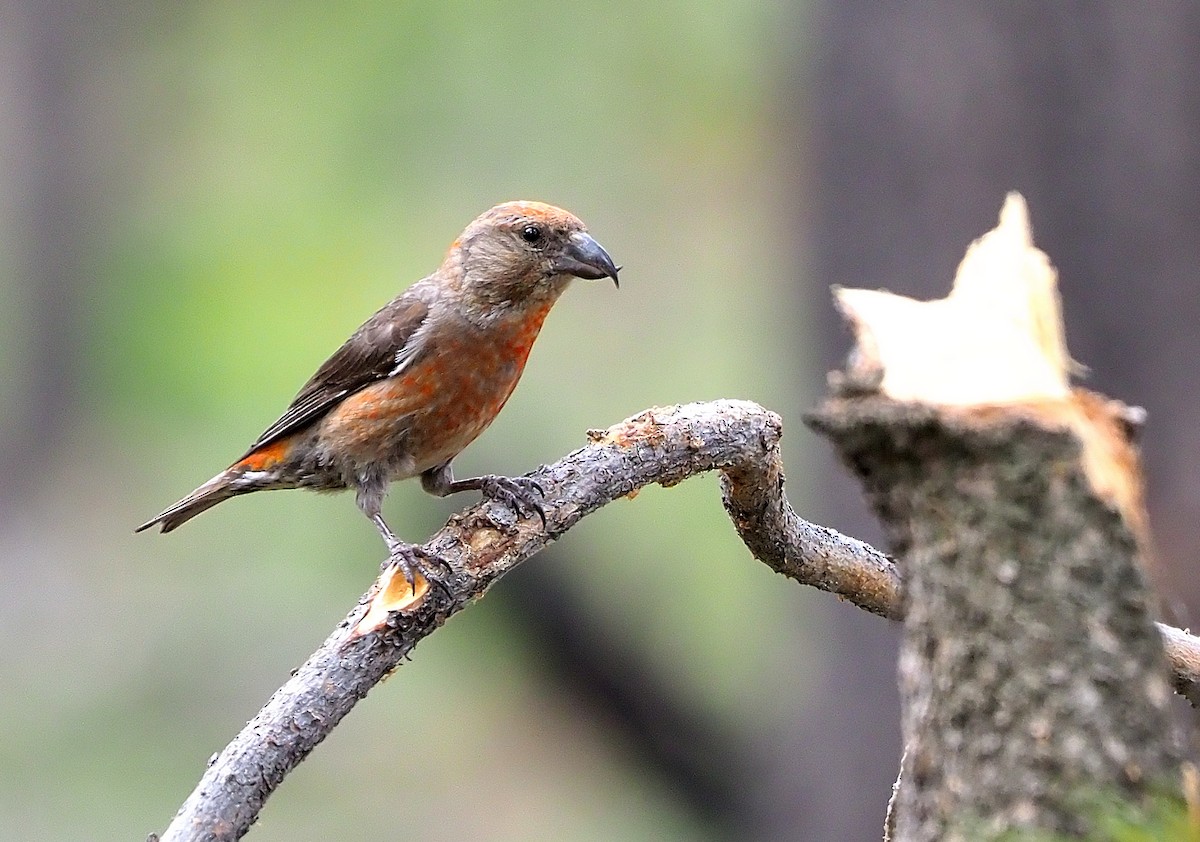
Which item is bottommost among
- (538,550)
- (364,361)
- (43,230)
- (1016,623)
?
(1016,623)

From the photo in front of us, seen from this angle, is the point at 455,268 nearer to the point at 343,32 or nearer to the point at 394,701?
the point at 394,701

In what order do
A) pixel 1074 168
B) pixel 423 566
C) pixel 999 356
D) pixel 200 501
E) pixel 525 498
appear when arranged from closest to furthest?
pixel 999 356 < pixel 423 566 < pixel 525 498 < pixel 200 501 < pixel 1074 168

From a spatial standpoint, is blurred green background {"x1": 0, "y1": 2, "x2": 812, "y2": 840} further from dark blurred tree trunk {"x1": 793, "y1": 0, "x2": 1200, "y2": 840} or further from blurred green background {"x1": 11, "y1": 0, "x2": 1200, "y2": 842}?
dark blurred tree trunk {"x1": 793, "y1": 0, "x2": 1200, "y2": 840}

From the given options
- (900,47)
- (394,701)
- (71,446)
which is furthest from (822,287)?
(71,446)

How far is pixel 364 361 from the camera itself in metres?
4.31

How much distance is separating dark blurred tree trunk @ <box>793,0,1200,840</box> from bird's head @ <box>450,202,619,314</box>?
204cm

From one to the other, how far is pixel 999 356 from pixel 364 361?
270 cm

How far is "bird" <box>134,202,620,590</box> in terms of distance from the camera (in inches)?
161

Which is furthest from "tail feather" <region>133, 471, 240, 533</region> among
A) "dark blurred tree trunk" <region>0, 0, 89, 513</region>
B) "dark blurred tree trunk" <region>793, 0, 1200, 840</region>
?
"dark blurred tree trunk" <region>0, 0, 89, 513</region>

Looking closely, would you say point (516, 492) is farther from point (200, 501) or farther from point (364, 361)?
point (200, 501)

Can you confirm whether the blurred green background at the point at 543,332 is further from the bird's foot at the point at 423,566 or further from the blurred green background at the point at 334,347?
the bird's foot at the point at 423,566

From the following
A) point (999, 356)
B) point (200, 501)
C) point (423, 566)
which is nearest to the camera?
point (999, 356)

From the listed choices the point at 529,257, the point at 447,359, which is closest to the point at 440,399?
the point at 447,359

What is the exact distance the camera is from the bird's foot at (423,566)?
265cm
